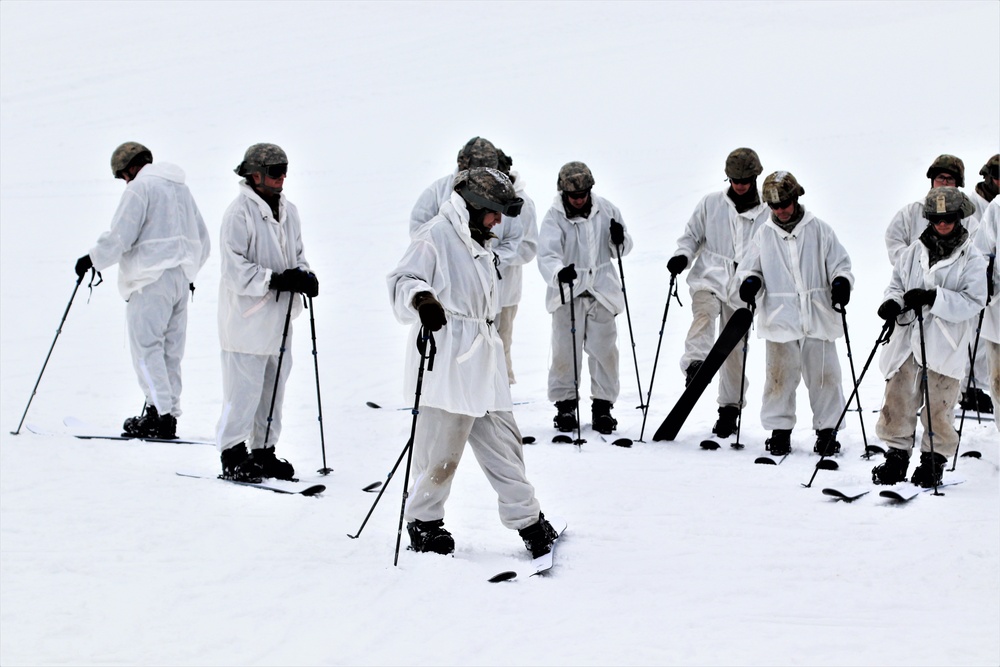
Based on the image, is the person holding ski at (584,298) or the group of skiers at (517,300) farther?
the person holding ski at (584,298)

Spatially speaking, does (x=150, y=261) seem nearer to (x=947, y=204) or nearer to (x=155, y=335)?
(x=155, y=335)

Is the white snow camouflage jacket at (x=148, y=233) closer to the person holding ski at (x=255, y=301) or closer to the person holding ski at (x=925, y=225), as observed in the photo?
the person holding ski at (x=255, y=301)

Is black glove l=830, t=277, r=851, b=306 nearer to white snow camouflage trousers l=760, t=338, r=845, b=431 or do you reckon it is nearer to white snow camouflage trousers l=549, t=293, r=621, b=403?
white snow camouflage trousers l=760, t=338, r=845, b=431

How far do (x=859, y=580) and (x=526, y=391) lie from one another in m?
5.08

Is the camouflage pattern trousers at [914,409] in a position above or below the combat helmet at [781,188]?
below

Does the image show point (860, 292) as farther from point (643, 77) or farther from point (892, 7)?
point (892, 7)

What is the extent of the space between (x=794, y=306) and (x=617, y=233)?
4.74 ft

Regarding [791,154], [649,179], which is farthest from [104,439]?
[791,154]

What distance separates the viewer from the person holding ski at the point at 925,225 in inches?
327

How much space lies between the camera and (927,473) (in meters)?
6.83

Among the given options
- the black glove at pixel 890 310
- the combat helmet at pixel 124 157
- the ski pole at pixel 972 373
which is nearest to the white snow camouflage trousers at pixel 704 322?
the ski pole at pixel 972 373

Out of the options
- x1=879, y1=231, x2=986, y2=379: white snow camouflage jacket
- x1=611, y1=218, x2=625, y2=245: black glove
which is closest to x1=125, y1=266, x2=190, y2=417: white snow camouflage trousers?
x1=611, y1=218, x2=625, y2=245: black glove

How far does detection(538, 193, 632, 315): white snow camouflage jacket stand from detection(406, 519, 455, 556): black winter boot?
320 cm

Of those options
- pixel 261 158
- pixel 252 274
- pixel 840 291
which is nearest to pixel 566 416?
pixel 840 291
